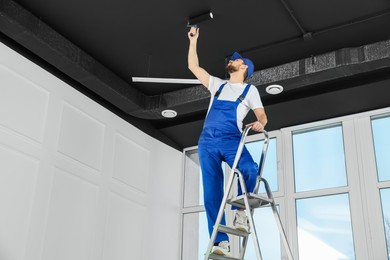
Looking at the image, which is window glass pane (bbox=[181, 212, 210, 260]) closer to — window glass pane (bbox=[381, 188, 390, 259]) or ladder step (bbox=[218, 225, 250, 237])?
window glass pane (bbox=[381, 188, 390, 259])

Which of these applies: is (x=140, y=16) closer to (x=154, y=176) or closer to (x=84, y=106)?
(x=84, y=106)

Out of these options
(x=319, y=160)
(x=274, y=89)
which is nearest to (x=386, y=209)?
(x=319, y=160)

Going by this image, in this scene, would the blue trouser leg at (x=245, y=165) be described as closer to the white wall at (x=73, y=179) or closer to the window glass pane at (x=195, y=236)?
the white wall at (x=73, y=179)

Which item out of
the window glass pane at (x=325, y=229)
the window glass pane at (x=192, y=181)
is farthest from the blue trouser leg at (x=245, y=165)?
the window glass pane at (x=192, y=181)

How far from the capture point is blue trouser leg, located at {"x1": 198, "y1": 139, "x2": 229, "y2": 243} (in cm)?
371

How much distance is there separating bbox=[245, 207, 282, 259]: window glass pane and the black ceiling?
4.07 ft

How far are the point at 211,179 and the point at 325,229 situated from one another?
8.92ft

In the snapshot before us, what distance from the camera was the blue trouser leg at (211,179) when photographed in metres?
3.71

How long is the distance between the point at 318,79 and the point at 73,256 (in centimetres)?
299

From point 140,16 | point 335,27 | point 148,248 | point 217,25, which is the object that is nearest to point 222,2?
point 217,25

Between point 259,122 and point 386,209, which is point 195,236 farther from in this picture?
point 259,122

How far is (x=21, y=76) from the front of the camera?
5.07 m

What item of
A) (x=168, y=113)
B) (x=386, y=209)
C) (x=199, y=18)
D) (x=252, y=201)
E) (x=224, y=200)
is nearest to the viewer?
(x=224, y=200)

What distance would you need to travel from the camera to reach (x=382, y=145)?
6.02 meters
